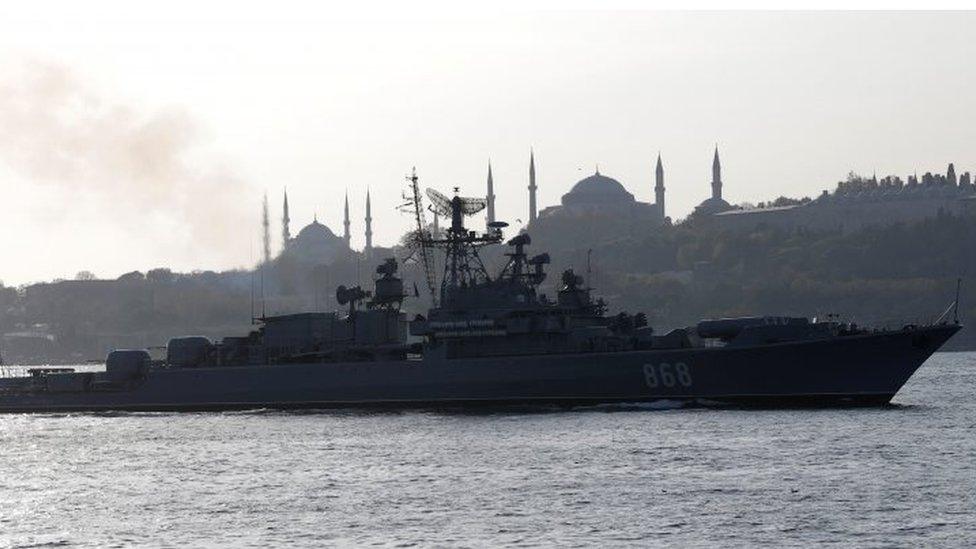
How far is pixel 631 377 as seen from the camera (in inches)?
2680

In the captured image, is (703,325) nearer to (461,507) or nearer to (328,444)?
Answer: (328,444)

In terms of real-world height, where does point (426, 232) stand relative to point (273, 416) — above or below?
above

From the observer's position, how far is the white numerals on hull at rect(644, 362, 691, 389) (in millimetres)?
67688

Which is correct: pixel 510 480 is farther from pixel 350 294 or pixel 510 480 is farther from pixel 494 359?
pixel 350 294

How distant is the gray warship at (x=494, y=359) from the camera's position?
6644 cm

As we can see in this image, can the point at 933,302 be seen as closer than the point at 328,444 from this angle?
No

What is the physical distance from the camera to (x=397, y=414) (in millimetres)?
69875

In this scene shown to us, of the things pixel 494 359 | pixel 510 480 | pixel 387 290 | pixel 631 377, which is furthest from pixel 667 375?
pixel 510 480

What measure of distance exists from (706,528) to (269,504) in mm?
11746

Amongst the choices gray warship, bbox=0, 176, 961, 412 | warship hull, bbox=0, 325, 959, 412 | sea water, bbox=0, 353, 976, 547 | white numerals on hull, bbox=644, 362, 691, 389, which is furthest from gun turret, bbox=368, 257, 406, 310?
white numerals on hull, bbox=644, 362, 691, 389

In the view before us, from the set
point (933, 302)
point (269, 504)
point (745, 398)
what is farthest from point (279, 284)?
point (269, 504)

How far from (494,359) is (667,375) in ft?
22.8

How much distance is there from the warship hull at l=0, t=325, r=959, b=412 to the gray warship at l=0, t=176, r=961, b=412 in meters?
0.05

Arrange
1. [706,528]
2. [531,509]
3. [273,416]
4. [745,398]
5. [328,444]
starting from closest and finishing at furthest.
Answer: [706,528]
[531,509]
[328,444]
[745,398]
[273,416]
